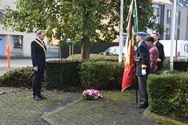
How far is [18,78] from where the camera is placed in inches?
585

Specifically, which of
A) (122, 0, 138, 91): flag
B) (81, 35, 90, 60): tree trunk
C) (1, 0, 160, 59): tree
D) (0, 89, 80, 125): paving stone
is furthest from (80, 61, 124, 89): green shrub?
(81, 35, 90, 60): tree trunk

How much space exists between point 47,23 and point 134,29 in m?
5.24

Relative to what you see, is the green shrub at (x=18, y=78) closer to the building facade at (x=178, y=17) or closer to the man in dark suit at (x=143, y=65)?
the man in dark suit at (x=143, y=65)

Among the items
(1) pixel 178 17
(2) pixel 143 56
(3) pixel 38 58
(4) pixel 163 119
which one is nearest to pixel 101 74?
(3) pixel 38 58

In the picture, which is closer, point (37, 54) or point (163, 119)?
point (163, 119)

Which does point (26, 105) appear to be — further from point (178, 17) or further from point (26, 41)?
point (178, 17)

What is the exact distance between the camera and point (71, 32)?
15.8m

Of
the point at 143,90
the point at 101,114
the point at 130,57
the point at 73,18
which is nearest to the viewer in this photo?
the point at 101,114

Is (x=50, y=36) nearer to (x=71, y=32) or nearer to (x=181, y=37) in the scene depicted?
(x=71, y=32)

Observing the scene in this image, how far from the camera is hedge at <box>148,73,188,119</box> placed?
8945 millimetres

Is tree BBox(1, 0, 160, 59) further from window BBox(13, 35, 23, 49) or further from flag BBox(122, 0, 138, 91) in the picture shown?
window BBox(13, 35, 23, 49)

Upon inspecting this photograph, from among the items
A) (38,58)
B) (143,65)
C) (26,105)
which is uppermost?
(38,58)

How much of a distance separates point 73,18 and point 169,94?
6.88 m

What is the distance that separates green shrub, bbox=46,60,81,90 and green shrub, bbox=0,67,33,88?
114 cm
